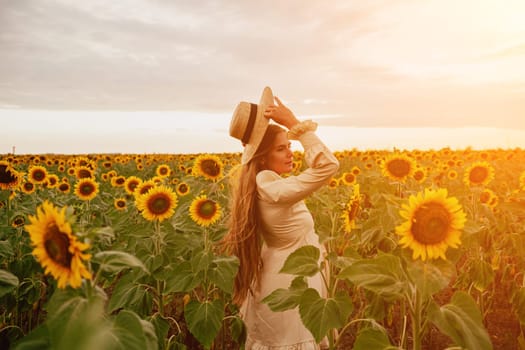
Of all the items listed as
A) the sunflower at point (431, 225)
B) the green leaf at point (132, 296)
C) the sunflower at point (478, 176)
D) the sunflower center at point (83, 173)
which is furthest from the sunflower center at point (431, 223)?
the sunflower center at point (83, 173)

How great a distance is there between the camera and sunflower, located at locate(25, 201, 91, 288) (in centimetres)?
150

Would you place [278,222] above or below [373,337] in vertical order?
above

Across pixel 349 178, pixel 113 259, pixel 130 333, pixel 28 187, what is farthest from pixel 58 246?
pixel 349 178

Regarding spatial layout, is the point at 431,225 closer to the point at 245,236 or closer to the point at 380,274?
the point at 380,274

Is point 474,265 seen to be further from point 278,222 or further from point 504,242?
point 278,222

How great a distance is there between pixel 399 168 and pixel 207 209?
10.6 feet

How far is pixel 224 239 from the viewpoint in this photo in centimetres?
361

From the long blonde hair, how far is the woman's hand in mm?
421

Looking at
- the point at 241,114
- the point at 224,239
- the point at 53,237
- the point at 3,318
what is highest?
the point at 241,114

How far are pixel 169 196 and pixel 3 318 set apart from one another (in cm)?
224

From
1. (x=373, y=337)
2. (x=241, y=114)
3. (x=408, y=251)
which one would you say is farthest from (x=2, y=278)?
(x=241, y=114)

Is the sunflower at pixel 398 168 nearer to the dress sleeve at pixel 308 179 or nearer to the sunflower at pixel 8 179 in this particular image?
the dress sleeve at pixel 308 179

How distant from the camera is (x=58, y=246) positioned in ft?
5.11

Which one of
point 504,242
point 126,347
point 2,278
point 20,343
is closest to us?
point 126,347
